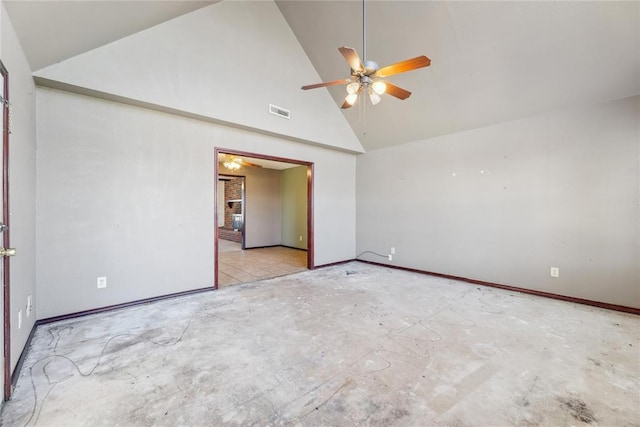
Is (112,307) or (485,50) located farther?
(485,50)

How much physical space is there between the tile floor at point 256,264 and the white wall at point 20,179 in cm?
215

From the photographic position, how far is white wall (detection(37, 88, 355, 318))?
277cm

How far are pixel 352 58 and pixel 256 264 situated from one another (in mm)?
4446

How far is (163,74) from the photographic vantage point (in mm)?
3209

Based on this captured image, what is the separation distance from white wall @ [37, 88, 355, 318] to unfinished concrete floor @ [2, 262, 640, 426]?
0.41 m

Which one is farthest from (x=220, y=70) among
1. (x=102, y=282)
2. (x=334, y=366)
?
(x=334, y=366)

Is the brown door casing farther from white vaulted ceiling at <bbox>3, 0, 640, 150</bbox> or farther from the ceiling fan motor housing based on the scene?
the ceiling fan motor housing

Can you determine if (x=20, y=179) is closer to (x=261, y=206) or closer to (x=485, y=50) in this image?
(x=485, y=50)

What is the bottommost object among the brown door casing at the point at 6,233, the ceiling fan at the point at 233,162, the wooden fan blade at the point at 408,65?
the brown door casing at the point at 6,233

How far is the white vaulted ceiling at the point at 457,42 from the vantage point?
7.80 feet

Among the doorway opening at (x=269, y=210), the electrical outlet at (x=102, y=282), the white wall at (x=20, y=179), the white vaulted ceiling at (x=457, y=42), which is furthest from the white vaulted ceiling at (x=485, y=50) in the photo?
the electrical outlet at (x=102, y=282)

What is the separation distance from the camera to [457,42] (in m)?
3.22

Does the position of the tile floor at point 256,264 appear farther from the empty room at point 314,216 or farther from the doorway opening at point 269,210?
the empty room at point 314,216

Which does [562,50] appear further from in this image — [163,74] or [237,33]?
[163,74]
